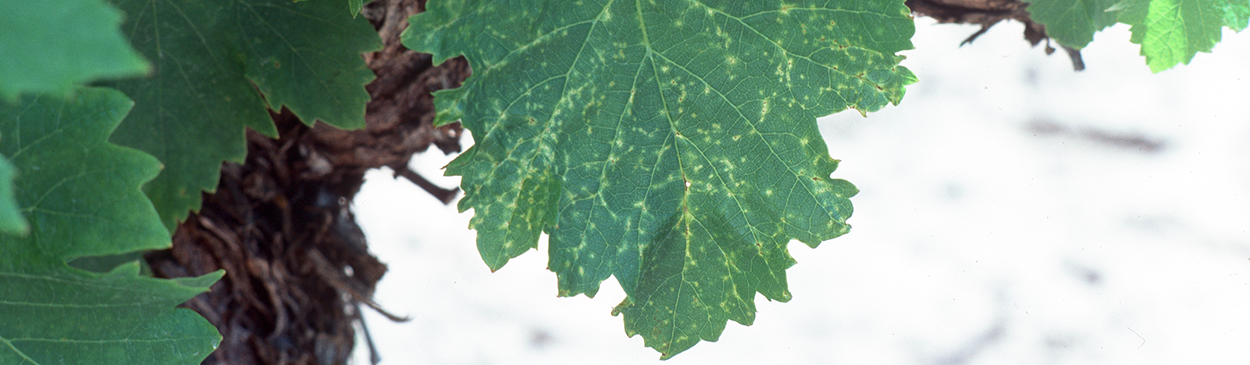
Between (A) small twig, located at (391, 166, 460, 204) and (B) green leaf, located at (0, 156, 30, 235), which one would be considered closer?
(B) green leaf, located at (0, 156, 30, 235)

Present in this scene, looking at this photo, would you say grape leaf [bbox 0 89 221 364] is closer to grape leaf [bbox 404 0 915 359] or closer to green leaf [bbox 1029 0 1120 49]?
grape leaf [bbox 404 0 915 359]

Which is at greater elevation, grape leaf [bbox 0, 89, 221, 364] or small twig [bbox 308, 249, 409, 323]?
grape leaf [bbox 0, 89, 221, 364]

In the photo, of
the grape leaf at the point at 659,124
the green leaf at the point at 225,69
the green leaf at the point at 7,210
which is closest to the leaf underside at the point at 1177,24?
the grape leaf at the point at 659,124

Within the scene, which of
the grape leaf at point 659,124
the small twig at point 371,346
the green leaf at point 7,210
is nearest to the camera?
the green leaf at point 7,210

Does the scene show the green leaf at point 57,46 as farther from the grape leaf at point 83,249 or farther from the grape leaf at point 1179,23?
the grape leaf at point 1179,23

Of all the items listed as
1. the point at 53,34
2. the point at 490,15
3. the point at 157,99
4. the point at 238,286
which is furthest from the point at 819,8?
the point at 238,286

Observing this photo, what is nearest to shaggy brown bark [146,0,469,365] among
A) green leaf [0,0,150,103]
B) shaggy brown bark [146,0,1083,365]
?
shaggy brown bark [146,0,1083,365]
